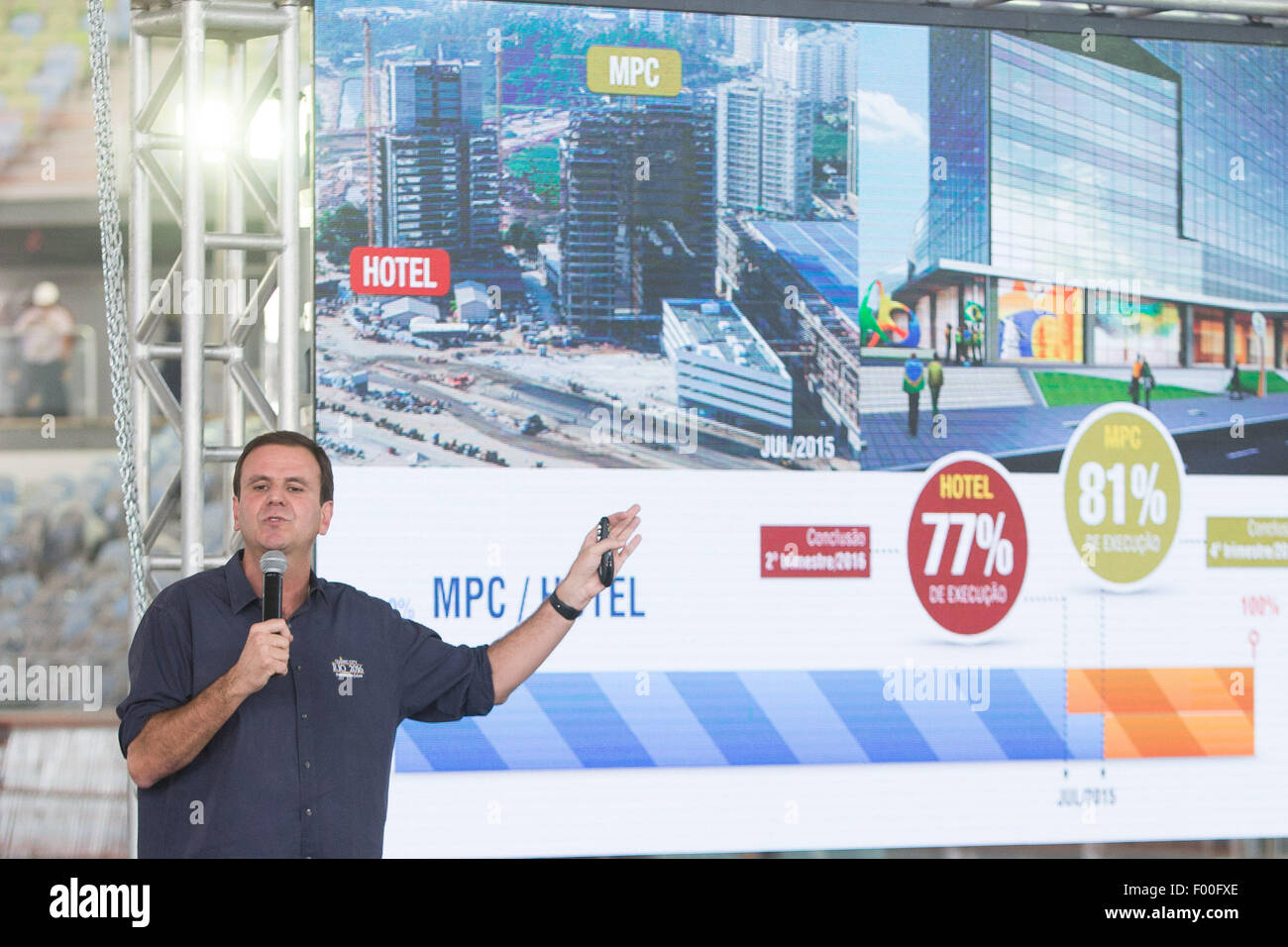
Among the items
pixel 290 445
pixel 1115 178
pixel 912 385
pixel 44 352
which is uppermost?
pixel 1115 178

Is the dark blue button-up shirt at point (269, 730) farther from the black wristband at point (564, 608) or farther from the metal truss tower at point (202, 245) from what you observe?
the metal truss tower at point (202, 245)

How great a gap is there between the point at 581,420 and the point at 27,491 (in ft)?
15.6

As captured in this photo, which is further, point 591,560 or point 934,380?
point 934,380

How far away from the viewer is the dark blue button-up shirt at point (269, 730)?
7.04ft

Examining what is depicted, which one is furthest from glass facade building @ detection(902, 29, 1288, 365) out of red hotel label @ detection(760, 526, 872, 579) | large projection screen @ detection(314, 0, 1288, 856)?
red hotel label @ detection(760, 526, 872, 579)

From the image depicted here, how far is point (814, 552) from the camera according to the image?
4.47 meters

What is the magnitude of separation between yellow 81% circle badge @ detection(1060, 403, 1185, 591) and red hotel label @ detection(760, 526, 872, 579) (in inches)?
30.0

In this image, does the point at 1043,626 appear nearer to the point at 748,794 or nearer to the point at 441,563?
the point at 748,794

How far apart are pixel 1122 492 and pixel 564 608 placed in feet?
9.40

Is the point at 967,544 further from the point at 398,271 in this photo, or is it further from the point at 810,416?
the point at 398,271

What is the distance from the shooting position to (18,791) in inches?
241

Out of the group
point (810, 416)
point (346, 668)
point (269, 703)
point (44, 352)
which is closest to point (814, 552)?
point (810, 416)

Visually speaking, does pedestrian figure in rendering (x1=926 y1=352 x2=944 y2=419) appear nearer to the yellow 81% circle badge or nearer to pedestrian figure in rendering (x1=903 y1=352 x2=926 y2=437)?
pedestrian figure in rendering (x1=903 y1=352 x2=926 y2=437)
